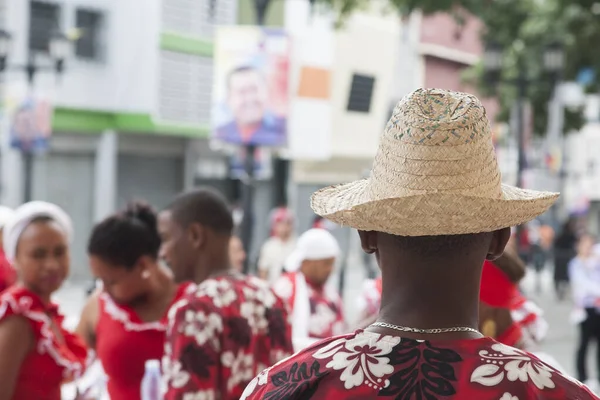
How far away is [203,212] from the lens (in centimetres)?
430

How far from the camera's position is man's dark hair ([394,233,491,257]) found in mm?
2211

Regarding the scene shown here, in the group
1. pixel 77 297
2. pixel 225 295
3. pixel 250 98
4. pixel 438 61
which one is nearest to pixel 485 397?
pixel 225 295

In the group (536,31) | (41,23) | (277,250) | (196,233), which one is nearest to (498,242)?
(196,233)

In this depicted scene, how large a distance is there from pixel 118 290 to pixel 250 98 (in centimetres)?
655

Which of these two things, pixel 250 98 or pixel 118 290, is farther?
pixel 250 98

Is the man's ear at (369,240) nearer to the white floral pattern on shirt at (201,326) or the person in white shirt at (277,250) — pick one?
the white floral pattern on shirt at (201,326)

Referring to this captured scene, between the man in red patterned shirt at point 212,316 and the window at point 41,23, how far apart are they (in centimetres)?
1998

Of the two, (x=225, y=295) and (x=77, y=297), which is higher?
(x=225, y=295)

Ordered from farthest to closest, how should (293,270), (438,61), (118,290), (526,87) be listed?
(438,61)
(526,87)
(293,270)
(118,290)

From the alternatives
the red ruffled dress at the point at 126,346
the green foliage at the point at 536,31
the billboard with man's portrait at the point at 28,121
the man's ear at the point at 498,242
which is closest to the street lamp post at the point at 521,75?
the green foliage at the point at 536,31

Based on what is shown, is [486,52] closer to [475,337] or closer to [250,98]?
[250,98]

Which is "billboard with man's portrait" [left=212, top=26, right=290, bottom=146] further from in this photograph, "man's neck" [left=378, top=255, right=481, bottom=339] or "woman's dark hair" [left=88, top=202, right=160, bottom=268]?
"man's neck" [left=378, top=255, right=481, bottom=339]

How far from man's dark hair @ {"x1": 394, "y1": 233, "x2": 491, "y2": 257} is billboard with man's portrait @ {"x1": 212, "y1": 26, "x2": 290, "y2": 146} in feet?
28.5

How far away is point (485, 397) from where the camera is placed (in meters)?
2.11
